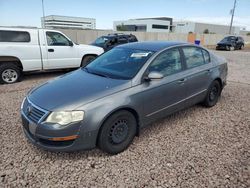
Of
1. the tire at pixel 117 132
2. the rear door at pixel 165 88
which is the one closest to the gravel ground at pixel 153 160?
the tire at pixel 117 132

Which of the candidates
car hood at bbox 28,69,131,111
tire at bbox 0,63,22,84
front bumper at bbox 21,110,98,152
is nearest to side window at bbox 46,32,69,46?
tire at bbox 0,63,22,84

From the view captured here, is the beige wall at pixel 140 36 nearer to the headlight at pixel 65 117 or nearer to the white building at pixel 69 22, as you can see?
the headlight at pixel 65 117

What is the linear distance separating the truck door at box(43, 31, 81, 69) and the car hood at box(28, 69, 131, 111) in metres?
4.13

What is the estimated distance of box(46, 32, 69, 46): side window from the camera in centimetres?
696

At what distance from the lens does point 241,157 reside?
9.45ft

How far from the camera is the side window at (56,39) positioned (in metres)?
6.96

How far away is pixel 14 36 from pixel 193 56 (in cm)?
557

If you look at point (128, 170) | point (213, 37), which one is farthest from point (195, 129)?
point (213, 37)

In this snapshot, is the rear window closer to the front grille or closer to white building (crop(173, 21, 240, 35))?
the front grille

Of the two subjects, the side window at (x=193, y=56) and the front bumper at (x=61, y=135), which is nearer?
the front bumper at (x=61, y=135)

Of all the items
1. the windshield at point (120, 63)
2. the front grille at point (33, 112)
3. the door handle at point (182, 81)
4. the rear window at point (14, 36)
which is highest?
the rear window at point (14, 36)

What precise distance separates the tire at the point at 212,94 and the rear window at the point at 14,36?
5.75 meters

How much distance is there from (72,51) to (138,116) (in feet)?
17.5

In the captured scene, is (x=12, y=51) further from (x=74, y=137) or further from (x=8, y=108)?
(x=74, y=137)
